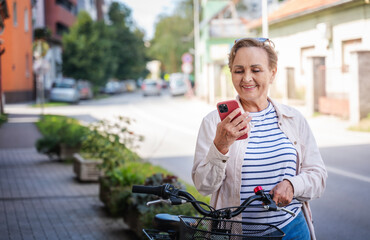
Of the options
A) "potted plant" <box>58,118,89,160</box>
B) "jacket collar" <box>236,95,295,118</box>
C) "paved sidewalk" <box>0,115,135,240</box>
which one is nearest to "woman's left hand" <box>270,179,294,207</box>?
"jacket collar" <box>236,95,295,118</box>

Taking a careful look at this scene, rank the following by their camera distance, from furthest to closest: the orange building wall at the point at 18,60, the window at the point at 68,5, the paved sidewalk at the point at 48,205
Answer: the window at the point at 68,5 < the orange building wall at the point at 18,60 < the paved sidewalk at the point at 48,205

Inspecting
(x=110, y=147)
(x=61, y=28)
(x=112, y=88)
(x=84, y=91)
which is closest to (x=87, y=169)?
(x=110, y=147)

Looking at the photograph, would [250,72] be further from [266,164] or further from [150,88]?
[150,88]

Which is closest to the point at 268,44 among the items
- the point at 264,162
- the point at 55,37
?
the point at 264,162

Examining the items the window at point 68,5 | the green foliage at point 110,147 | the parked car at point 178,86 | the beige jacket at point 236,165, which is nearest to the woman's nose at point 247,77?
the beige jacket at point 236,165

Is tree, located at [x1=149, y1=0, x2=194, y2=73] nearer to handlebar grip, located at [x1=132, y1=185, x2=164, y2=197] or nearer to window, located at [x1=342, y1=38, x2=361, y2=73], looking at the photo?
window, located at [x1=342, y1=38, x2=361, y2=73]

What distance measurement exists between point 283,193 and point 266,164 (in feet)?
0.81

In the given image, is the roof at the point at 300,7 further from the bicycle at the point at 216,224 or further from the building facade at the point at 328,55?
the bicycle at the point at 216,224

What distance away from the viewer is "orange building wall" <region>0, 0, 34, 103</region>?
41.3 metres

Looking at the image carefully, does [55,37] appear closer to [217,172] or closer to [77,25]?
[77,25]

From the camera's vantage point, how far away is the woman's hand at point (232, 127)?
274 cm

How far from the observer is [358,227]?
7270 mm

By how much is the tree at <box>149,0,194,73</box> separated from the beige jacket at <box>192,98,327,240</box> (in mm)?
66725

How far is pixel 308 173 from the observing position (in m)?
3.18
